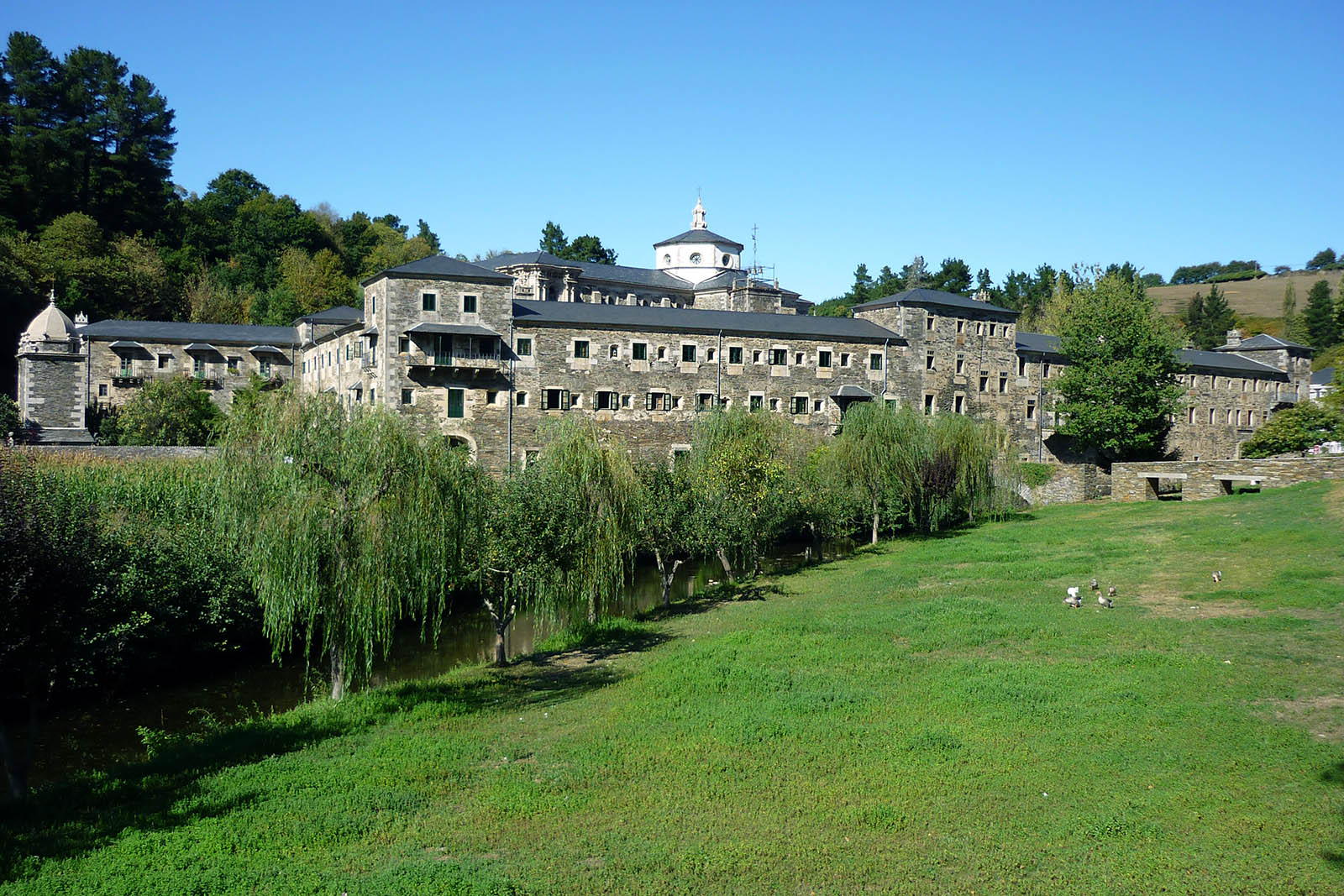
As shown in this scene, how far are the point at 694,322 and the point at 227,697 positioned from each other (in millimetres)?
30790

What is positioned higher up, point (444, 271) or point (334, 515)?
point (444, 271)

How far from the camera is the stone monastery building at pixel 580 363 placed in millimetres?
41031

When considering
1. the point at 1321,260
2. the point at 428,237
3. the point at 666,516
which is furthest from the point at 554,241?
the point at 1321,260

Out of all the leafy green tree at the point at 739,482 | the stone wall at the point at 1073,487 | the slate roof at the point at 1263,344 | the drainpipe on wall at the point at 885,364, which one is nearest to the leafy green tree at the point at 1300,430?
Result: the stone wall at the point at 1073,487

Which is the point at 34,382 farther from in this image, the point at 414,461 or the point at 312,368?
the point at 414,461

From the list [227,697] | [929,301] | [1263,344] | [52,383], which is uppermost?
[929,301]

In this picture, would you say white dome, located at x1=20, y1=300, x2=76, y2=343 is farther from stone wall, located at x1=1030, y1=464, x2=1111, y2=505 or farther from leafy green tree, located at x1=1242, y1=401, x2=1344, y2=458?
leafy green tree, located at x1=1242, y1=401, x2=1344, y2=458

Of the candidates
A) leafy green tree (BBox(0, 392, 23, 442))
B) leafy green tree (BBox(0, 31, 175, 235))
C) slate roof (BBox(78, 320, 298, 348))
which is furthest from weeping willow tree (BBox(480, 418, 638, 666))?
leafy green tree (BBox(0, 31, 175, 235))

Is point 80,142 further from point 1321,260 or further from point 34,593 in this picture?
point 1321,260

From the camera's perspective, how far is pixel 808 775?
11484mm

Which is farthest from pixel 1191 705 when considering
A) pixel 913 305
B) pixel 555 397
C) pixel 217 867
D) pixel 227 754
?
pixel 913 305

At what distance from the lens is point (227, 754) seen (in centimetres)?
1333

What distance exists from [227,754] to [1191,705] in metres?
13.7

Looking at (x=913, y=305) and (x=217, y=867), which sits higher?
(x=913, y=305)
